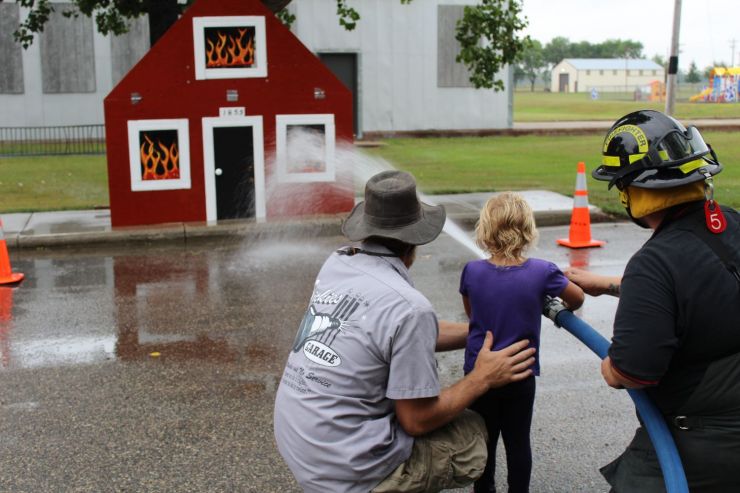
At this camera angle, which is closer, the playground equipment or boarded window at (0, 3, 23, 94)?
boarded window at (0, 3, 23, 94)

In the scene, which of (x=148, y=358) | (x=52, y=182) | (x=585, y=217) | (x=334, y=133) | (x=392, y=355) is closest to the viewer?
(x=392, y=355)

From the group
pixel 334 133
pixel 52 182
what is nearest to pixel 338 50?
pixel 52 182

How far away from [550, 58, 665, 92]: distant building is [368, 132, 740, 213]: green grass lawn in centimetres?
8877

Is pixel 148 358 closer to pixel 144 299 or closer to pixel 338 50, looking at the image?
pixel 144 299

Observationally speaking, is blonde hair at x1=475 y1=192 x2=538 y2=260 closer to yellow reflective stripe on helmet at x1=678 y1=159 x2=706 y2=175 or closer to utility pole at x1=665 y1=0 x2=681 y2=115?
yellow reflective stripe on helmet at x1=678 y1=159 x2=706 y2=175

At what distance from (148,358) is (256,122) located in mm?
6233

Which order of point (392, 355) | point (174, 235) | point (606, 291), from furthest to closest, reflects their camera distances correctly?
1. point (174, 235)
2. point (606, 291)
3. point (392, 355)

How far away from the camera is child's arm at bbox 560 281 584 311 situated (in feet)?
11.5

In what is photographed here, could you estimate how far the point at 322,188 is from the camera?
40.8 feet

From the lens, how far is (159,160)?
38.6ft

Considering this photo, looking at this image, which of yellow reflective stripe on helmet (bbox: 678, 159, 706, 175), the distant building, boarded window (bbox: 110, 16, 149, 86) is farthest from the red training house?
the distant building

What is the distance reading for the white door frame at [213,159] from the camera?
1183cm

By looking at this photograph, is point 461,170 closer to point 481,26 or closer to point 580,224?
point 481,26

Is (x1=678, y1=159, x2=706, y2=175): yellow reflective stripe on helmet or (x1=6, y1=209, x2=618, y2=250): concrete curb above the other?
(x1=678, y1=159, x2=706, y2=175): yellow reflective stripe on helmet
